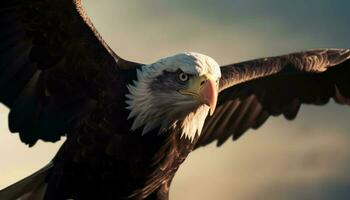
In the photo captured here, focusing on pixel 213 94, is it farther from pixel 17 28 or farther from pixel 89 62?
pixel 17 28

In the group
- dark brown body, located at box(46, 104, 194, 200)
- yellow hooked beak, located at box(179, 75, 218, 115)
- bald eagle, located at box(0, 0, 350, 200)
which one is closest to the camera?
yellow hooked beak, located at box(179, 75, 218, 115)

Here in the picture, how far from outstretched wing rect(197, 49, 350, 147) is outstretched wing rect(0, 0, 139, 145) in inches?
82.9

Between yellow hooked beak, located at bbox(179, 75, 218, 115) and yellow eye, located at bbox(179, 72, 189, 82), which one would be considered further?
yellow eye, located at bbox(179, 72, 189, 82)

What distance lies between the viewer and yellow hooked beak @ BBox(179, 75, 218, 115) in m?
10.4

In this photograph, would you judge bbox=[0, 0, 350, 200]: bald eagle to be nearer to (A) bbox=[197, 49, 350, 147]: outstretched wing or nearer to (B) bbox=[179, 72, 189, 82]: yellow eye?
(B) bbox=[179, 72, 189, 82]: yellow eye

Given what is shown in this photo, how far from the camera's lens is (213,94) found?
10375mm

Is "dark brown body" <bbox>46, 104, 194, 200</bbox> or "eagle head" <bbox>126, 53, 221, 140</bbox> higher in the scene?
"eagle head" <bbox>126, 53, 221, 140</bbox>

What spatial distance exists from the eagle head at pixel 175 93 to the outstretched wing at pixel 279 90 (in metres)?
1.83

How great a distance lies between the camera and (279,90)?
14156 millimetres

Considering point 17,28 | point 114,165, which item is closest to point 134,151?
point 114,165

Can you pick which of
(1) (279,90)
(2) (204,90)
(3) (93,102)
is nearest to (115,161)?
(3) (93,102)

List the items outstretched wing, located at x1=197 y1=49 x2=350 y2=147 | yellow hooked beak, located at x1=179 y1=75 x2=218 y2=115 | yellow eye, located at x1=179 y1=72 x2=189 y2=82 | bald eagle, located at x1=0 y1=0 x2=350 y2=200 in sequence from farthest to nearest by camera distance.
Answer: outstretched wing, located at x1=197 y1=49 x2=350 y2=147
bald eagle, located at x1=0 y1=0 x2=350 y2=200
yellow eye, located at x1=179 y1=72 x2=189 y2=82
yellow hooked beak, located at x1=179 y1=75 x2=218 y2=115

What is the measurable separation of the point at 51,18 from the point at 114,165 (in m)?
1.52

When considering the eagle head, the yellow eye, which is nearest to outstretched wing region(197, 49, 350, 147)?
the eagle head
